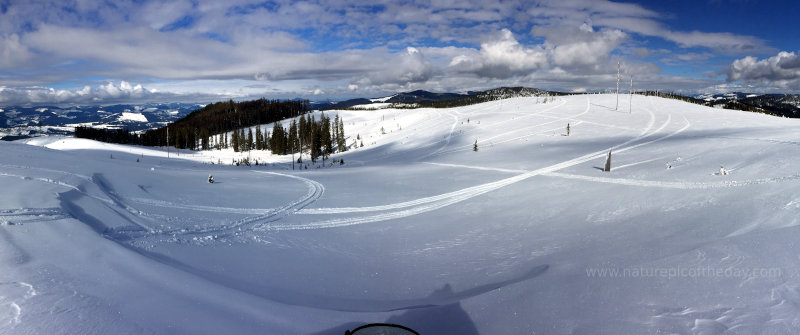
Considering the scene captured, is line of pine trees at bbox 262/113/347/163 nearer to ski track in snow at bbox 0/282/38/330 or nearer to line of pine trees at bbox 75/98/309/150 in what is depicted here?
line of pine trees at bbox 75/98/309/150

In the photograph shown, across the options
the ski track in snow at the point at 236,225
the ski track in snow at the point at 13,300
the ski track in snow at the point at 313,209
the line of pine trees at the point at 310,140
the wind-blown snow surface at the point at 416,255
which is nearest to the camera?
the ski track in snow at the point at 13,300

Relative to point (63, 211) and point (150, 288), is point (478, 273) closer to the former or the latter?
point (150, 288)

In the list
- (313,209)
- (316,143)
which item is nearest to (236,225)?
(313,209)

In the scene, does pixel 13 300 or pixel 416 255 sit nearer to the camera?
pixel 13 300

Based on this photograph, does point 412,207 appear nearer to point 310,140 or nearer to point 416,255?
point 416,255

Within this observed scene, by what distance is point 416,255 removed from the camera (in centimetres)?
939

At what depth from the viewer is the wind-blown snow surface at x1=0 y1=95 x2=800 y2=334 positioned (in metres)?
5.17

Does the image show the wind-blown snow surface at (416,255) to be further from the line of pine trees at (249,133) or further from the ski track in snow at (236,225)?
the line of pine trees at (249,133)

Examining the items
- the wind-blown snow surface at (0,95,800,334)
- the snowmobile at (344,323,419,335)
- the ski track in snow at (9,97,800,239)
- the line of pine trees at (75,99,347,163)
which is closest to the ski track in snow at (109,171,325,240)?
the ski track in snow at (9,97,800,239)

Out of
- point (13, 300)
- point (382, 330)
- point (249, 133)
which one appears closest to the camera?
point (13, 300)

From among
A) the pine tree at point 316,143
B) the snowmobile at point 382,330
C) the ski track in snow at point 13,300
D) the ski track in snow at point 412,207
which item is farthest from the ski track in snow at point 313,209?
the pine tree at point 316,143

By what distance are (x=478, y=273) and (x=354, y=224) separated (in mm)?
5698

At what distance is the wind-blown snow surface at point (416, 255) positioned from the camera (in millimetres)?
5172

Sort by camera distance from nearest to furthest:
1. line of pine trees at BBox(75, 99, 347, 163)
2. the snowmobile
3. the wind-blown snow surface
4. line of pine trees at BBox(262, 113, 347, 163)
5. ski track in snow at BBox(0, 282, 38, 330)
→ ski track in snow at BBox(0, 282, 38, 330) → the snowmobile → the wind-blown snow surface → line of pine trees at BBox(262, 113, 347, 163) → line of pine trees at BBox(75, 99, 347, 163)
